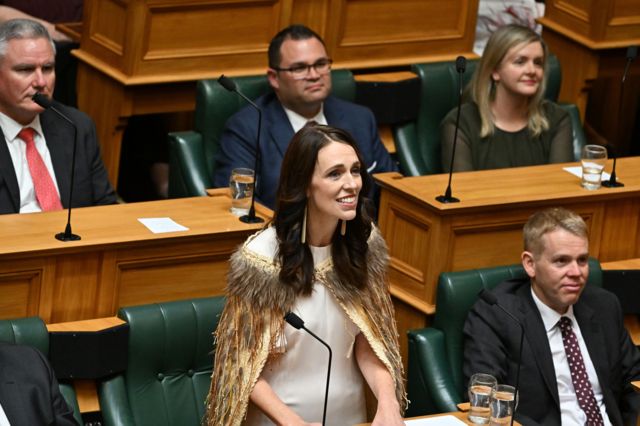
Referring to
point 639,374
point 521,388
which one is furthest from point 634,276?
point 521,388

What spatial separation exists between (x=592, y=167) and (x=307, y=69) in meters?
0.99

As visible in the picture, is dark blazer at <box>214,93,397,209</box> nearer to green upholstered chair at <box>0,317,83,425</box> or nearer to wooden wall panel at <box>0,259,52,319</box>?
wooden wall panel at <box>0,259,52,319</box>

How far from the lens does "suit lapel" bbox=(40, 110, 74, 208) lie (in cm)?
427

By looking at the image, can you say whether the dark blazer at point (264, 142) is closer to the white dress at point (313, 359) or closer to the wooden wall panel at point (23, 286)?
the wooden wall panel at point (23, 286)

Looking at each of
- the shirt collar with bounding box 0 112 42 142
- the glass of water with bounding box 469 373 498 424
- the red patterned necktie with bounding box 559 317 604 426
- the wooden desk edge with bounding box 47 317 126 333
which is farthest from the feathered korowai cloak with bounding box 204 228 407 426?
the shirt collar with bounding box 0 112 42 142

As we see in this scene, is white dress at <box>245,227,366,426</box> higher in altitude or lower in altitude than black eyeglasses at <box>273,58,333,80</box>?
lower

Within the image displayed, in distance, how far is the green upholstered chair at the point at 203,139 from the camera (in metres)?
4.80

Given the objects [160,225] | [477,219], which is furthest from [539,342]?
[160,225]

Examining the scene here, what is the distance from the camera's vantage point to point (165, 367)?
146 inches

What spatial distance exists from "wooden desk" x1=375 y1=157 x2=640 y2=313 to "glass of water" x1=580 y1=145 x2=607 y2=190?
1.3 inches

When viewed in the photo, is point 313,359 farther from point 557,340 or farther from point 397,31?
point 397,31

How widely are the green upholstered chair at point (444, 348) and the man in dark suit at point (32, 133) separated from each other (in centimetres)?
112

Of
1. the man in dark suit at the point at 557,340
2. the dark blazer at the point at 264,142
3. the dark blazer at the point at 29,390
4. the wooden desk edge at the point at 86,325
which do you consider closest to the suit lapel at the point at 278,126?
the dark blazer at the point at 264,142

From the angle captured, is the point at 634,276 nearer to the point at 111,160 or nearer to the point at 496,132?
the point at 496,132
